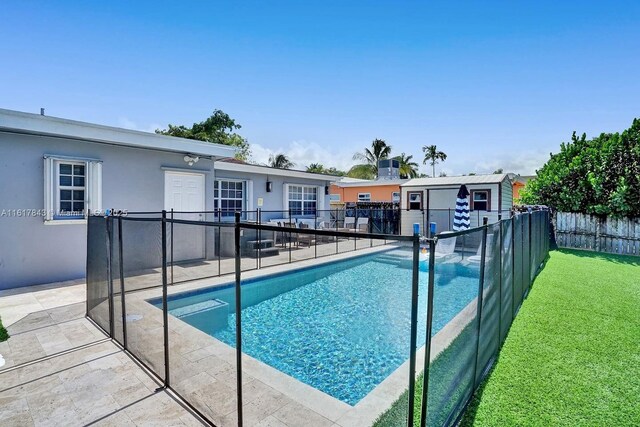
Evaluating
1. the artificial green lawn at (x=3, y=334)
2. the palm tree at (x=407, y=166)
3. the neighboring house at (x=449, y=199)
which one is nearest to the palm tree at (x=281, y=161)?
the palm tree at (x=407, y=166)

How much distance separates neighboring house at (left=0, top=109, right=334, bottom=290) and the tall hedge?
12140 millimetres

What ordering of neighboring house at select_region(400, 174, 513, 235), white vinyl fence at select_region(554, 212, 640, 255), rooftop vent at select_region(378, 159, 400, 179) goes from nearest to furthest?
white vinyl fence at select_region(554, 212, 640, 255), neighboring house at select_region(400, 174, 513, 235), rooftop vent at select_region(378, 159, 400, 179)

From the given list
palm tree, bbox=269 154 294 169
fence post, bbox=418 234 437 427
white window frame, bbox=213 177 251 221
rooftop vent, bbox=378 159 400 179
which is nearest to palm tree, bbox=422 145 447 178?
palm tree, bbox=269 154 294 169

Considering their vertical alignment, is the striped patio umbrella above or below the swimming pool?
above

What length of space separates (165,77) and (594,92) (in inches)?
629

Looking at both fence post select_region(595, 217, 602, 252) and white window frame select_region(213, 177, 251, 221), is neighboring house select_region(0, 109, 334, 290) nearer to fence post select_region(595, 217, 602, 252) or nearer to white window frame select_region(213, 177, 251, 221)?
white window frame select_region(213, 177, 251, 221)

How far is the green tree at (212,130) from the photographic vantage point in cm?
2814

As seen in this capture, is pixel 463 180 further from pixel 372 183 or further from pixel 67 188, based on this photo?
pixel 67 188

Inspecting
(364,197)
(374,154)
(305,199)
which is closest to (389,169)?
(364,197)

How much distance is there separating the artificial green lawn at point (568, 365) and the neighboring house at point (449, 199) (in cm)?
848

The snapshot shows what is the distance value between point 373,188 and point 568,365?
18743 millimetres

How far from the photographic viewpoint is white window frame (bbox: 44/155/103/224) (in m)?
6.37

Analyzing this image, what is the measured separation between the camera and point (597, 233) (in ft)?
37.0

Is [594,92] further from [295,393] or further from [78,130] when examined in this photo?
[78,130]
